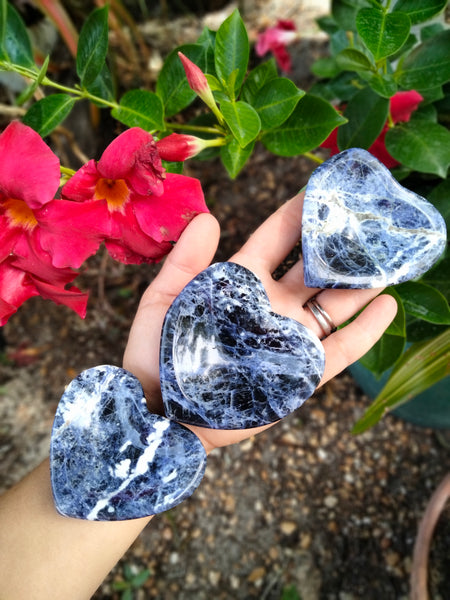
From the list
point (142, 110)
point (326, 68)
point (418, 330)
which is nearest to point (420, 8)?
point (326, 68)

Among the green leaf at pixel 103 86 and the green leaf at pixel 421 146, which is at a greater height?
the green leaf at pixel 103 86

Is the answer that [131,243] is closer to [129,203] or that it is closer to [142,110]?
[129,203]

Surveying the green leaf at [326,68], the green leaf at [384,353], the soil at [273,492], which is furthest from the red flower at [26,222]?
the soil at [273,492]

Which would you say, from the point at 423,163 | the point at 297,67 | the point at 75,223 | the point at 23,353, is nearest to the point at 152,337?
the point at 75,223

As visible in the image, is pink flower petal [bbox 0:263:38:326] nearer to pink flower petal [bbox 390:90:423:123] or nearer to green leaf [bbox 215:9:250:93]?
green leaf [bbox 215:9:250:93]

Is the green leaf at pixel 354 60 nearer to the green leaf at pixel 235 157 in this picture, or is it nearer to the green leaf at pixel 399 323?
the green leaf at pixel 235 157
